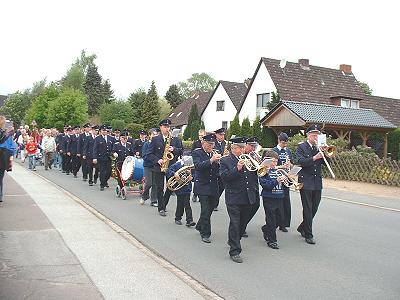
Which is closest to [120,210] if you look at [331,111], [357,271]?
[357,271]

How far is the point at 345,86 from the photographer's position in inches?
1738

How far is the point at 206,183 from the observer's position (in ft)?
29.0

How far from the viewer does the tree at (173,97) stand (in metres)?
83.8

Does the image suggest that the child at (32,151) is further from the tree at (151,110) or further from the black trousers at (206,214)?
the tree at (151,110)

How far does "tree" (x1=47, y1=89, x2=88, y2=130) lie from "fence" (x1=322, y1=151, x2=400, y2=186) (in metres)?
30.2

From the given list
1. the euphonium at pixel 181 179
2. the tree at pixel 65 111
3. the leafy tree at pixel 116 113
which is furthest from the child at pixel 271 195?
the leafy tree at pixel 116 113

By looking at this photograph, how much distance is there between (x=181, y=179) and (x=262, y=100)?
3397 cm

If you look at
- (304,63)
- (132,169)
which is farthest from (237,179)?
(304,63)

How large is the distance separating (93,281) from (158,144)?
232 inches

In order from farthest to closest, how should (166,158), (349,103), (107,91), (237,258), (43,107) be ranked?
(107,91) → (43,107) → (349,103) → (166,158) → (237,258)

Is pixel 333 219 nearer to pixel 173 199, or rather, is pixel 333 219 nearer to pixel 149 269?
pixel 173 199

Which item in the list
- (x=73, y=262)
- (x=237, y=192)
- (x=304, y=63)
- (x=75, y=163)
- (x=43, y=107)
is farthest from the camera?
(x=43, y=107)

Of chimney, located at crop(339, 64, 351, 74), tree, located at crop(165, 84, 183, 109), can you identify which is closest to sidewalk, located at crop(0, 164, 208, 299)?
chimney, located at crop(339, 64, 351, 74)

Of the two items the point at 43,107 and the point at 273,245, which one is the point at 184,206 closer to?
the point at 273,245
